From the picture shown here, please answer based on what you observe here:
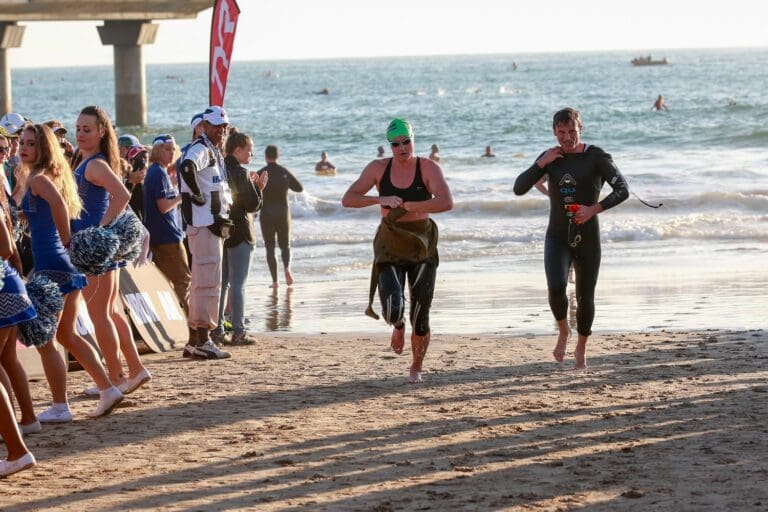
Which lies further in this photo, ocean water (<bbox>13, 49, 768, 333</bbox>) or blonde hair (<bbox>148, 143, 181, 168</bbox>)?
ocean water (<bbox>13, 49, 768, 333</bbox>)

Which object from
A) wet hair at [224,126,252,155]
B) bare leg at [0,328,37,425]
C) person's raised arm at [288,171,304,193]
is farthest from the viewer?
person's raised arm at [288,171,304,193]

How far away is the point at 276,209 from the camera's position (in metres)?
14.5

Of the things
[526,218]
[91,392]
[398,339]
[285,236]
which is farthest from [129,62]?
[398,339]

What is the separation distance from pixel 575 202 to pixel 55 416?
329 cm

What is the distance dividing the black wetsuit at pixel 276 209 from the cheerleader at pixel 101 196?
6.44 metres

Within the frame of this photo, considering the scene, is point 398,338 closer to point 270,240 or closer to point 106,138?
point 106,138

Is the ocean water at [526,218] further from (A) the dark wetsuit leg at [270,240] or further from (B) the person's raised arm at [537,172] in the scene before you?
(B) the person's raised arm at [537,172]

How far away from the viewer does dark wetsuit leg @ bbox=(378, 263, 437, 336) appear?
7.75 m

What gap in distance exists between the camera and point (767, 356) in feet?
30.1

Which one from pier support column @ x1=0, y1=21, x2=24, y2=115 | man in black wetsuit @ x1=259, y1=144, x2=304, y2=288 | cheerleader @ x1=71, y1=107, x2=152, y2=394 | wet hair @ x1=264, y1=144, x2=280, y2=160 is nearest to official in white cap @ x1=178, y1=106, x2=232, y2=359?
cheerleader @ x1=71, y1=107, x2=152, y2=394

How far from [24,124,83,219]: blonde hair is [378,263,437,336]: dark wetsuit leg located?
74.2 inches

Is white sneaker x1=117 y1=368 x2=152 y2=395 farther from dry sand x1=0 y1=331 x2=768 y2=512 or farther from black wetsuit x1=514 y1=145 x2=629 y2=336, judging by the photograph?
black wetsuit x1=514 y1=145 x2=629 y2=336

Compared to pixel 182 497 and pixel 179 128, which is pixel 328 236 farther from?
pixel 179 128

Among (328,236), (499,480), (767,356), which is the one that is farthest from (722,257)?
(499,480)
